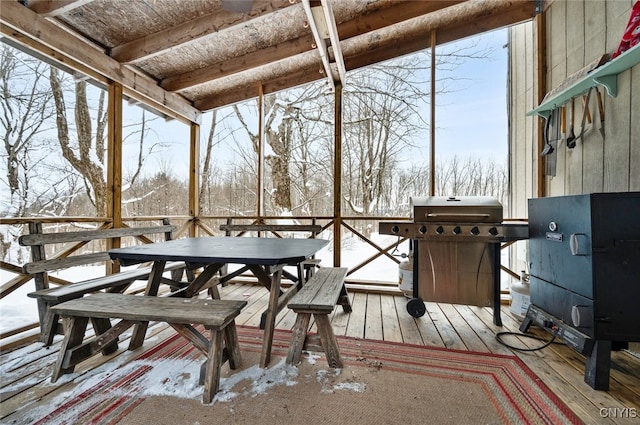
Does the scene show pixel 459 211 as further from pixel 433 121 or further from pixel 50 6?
pixel 50 6

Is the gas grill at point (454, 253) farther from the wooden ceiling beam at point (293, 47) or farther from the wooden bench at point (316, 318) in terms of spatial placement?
the wooden ceiling beam at point (293, 47)

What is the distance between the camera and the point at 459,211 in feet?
8.27

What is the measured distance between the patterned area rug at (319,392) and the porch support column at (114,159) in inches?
64.3

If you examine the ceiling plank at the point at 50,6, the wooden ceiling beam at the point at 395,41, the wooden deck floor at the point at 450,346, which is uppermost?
the wooden ceiling beam at the point at 395,41

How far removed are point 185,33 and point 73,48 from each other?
3.20 ft

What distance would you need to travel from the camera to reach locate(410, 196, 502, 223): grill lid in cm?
246

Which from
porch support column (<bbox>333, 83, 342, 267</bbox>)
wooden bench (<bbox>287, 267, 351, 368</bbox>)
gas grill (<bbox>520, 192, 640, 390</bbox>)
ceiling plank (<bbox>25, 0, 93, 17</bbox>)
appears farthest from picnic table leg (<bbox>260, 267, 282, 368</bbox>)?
ceiling plank (<bbox>25, 0, 93, 17</bbox>)

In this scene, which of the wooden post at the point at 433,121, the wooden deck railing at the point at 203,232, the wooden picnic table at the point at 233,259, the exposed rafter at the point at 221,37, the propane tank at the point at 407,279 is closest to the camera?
the wooden picnic table at the point at 233,259

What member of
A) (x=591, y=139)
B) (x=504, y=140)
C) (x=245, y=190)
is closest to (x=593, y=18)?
(x=591, y=139)

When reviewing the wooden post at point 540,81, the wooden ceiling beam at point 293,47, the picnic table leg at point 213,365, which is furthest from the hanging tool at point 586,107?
the picnic table leg at point 213,365

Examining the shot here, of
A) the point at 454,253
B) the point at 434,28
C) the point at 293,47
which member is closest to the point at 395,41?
the point at 434,28

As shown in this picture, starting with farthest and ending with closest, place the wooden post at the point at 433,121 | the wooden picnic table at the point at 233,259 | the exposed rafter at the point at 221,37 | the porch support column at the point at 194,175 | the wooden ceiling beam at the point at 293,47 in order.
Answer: the porch support column at the point at 194,175 → the wooden post at the point at 433,121 → the wooden ceiling beam at the point at 293,47 → the exposed rafter at the point at 221,37 → the wooden picnic table at the point at 233,259

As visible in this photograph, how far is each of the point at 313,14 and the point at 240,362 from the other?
279 cm

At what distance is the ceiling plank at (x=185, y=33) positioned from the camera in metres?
2.50
